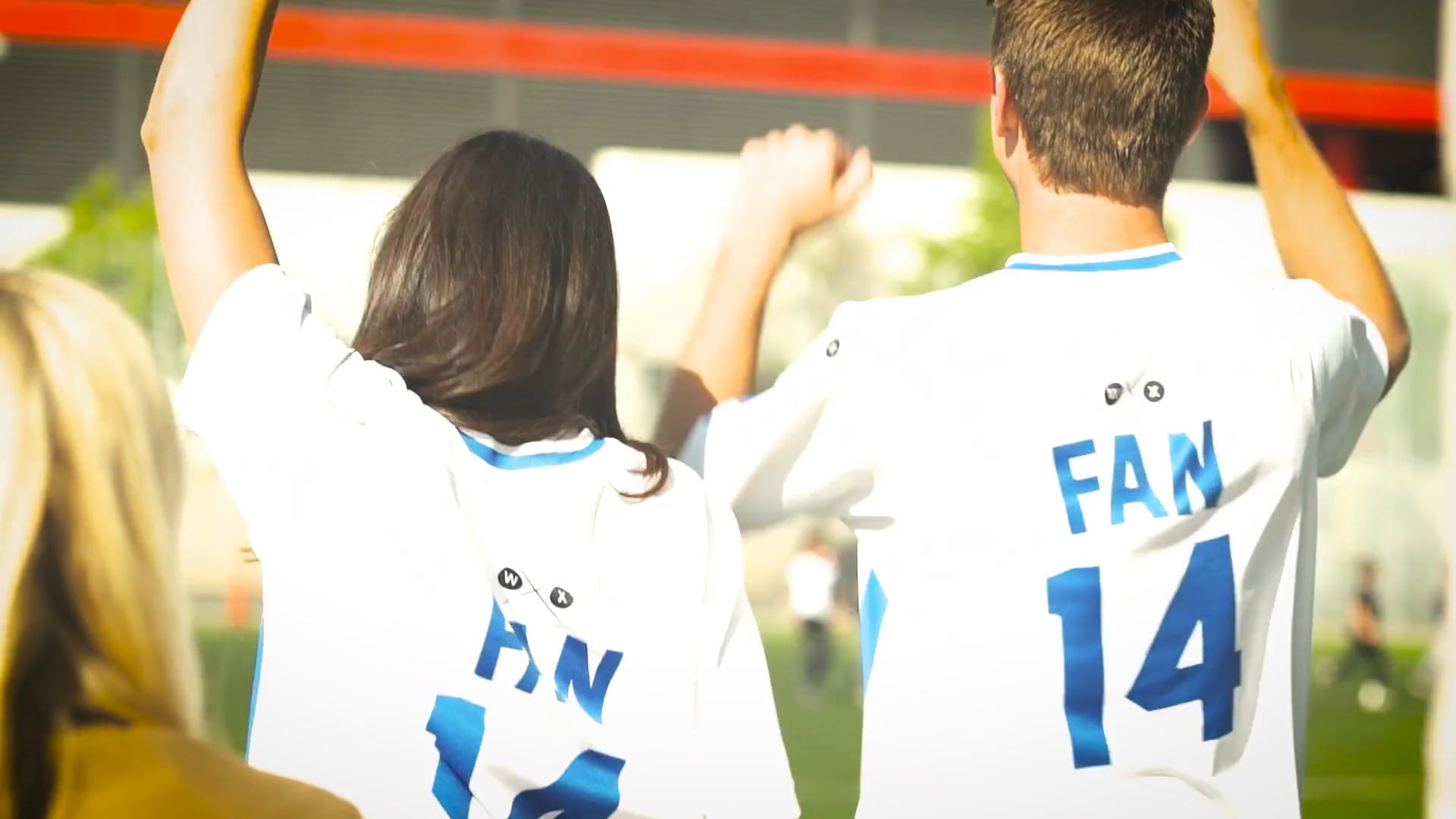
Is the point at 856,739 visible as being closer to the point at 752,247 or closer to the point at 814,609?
the point at 814,609

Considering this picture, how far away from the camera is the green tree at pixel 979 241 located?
9.99 m

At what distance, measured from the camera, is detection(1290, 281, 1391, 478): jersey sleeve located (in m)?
1.79

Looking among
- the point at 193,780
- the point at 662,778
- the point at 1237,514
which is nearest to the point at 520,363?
the point at 662,778

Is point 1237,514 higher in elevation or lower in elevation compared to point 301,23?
lower

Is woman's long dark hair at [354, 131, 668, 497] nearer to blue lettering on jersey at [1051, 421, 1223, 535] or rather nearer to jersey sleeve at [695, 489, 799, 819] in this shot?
jersey sleeve at [695, 489, 799, 819]

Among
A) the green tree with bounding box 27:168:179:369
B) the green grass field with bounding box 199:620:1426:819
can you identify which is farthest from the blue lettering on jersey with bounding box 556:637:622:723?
the green tree with bounding box 27:168:179:369

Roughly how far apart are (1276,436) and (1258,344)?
0.12 meters

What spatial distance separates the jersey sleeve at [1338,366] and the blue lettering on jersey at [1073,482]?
11.4 inches

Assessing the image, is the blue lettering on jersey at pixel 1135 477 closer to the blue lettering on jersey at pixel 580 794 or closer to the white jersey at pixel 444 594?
the white jersey at pixel 444 594

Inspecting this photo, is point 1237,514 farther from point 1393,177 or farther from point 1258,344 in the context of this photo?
point 1393,177

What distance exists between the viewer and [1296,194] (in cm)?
199

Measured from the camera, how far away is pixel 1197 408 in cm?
175

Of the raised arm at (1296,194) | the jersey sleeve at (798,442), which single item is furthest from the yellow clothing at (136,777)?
the raised arm at (1296,194)

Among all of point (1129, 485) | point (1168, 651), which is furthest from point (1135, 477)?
point (1168, 651)
